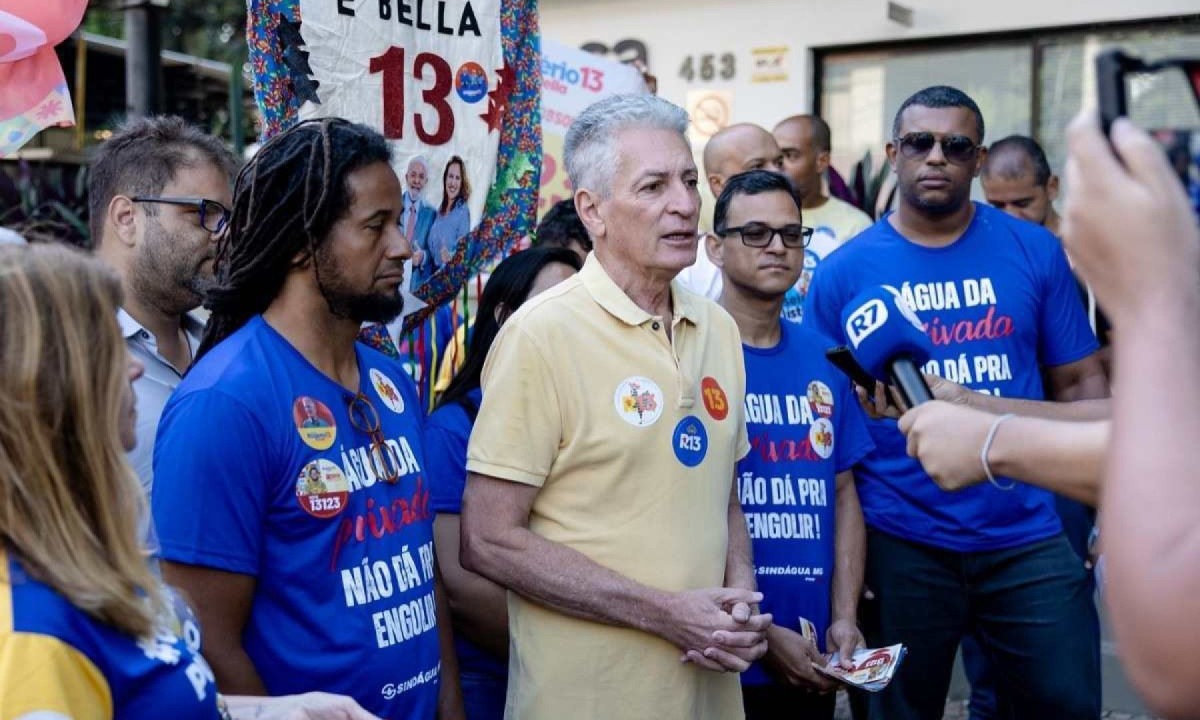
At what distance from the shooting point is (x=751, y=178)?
425 cm

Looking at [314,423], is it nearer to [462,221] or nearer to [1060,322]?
[462,221]

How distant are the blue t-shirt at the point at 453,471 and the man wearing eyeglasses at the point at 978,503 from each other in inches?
53.7

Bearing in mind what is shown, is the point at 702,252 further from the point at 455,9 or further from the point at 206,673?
the point at 206,673

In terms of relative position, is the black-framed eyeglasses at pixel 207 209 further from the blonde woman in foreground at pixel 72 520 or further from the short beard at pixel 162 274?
the blonde woman in foreground at pixel 72 520

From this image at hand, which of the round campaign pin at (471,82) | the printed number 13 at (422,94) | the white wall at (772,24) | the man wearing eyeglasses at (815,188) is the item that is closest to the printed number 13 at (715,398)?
the printed number 13 at (422,94)

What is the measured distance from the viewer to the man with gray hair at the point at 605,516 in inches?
117

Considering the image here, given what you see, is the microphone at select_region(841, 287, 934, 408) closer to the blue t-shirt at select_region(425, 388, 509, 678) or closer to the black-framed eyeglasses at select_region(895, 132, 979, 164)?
the blue t-shirt at select_region(425, 388, 509, 678)

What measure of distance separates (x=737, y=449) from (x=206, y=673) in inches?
69.4

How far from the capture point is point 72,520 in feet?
5.85

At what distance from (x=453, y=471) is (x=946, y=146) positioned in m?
2.07

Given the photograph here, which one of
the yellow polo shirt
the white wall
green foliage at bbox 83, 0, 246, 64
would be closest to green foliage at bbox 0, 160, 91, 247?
the white wall

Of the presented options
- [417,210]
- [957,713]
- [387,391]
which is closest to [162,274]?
[417,210]

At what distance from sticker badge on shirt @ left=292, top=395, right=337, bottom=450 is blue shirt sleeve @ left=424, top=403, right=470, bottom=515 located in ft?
3.11

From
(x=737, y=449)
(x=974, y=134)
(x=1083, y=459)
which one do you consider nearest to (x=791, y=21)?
(x=974, y=134)
